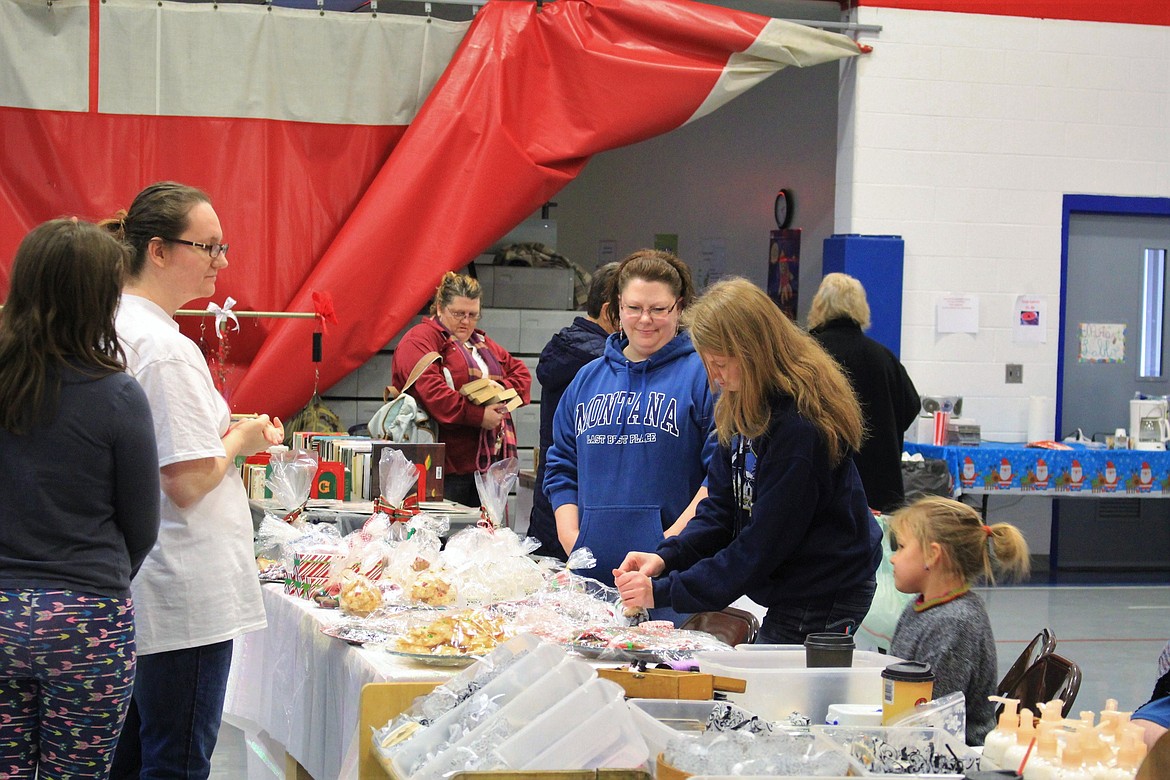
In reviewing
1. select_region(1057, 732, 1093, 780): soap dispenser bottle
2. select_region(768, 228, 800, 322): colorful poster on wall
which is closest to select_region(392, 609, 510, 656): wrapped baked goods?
select_region(1057, 732, 1093, 780): soap dispenser bottle

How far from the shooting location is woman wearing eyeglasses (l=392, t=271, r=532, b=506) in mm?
5395

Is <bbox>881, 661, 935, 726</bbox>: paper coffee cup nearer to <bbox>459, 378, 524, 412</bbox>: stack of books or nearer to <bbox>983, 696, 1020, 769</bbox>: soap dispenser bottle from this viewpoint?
<bbox>983, 696, 1020, 769</bbox>: soap dispenser bottle

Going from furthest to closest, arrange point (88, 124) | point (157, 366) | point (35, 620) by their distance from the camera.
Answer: point (88, 124) < point (157, 366) < point (35, 620)

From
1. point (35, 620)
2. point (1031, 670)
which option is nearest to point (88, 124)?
point (35, 620)

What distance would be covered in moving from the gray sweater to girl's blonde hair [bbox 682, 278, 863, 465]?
443mm

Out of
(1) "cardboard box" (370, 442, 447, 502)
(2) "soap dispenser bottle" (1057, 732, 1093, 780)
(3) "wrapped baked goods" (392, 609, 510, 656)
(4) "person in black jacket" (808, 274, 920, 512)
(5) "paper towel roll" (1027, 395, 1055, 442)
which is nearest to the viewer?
(2) "soap dispenser bottle" (1057, 732, 1093, 780)

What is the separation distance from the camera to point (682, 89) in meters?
6.78

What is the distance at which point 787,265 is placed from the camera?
10250 millimetres

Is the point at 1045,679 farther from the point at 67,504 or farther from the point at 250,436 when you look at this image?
the point at 67,504

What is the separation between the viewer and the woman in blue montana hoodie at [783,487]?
2.51m

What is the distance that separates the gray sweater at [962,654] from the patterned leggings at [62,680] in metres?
1.55

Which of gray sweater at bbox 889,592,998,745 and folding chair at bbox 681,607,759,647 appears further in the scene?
folding chair at bbox 681,607,759,647

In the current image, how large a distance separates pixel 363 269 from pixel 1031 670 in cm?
450

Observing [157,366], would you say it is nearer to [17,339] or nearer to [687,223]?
[17,339]
